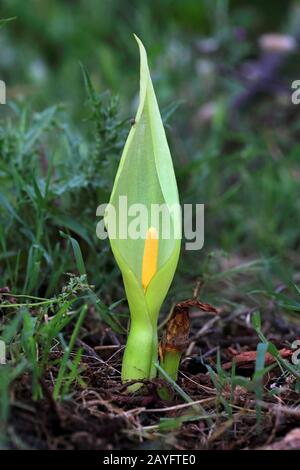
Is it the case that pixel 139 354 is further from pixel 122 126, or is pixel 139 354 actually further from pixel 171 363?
pixel 122 126

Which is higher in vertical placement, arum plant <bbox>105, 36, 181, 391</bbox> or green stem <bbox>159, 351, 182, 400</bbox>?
arum plant <bbox>105, 36, 181, 391</bbox>

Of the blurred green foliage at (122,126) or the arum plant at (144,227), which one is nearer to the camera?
the arum plant at (144,227)

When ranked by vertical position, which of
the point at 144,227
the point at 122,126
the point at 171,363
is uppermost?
the point at 122,126

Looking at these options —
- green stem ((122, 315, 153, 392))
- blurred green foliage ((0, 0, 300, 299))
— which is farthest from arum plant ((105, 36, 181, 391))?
blurred green foliage ((0, 0, 300, 299))

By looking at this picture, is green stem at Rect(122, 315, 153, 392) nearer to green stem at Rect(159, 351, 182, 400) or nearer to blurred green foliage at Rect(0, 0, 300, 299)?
green stem at Rect(159, 351, 182, 400)

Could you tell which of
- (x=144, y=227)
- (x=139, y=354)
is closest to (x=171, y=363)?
(x=139, y=354)

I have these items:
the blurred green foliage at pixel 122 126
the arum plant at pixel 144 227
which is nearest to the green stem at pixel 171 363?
the arum plant at pixel 144 227

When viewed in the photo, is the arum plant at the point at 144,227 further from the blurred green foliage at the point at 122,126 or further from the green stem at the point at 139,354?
the blurred green foliage at the point at 122,126

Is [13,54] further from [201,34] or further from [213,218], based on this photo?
[213,218]

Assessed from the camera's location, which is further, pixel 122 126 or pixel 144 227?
pixel 122 126
